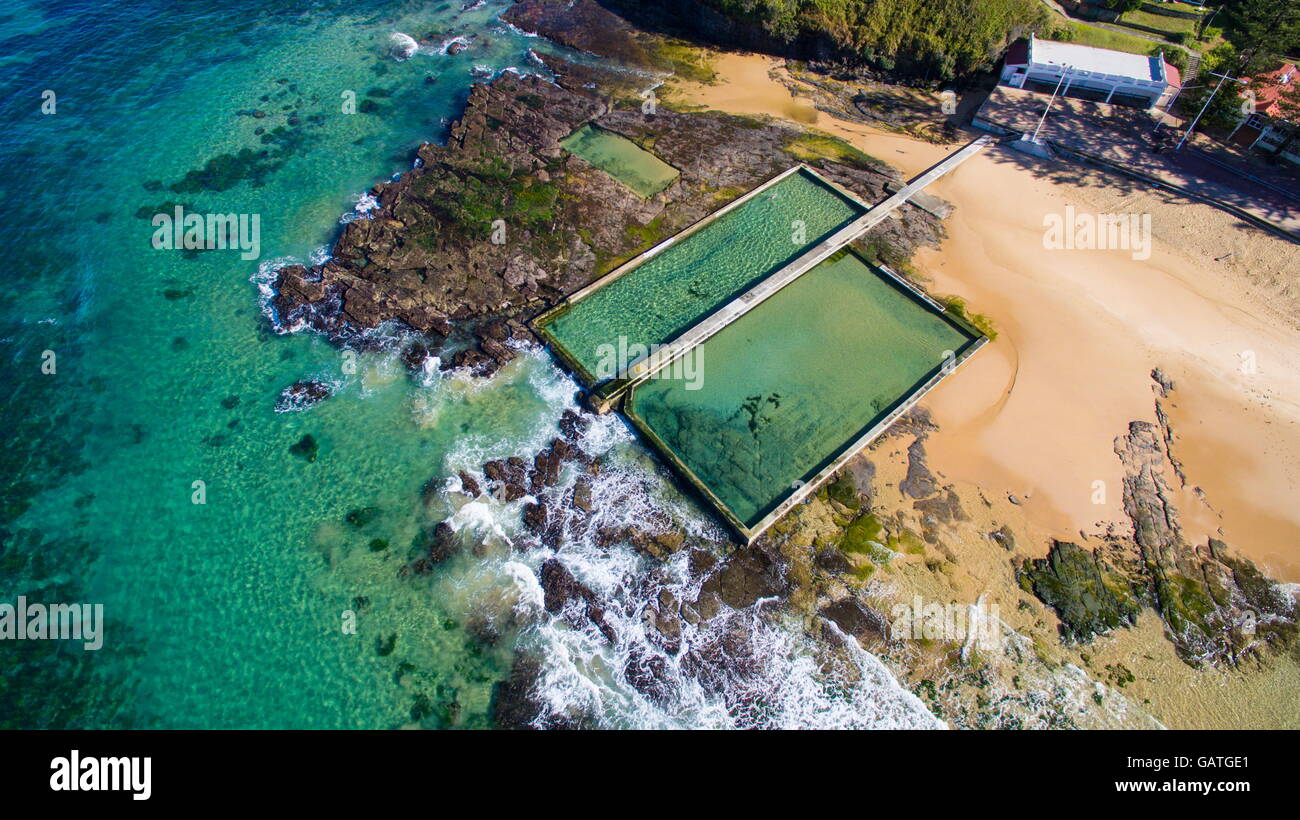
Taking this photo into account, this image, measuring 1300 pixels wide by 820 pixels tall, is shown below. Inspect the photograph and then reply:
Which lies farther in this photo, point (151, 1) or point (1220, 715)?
point (151, 1)

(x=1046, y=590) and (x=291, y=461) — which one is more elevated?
(x=1046, y=590)

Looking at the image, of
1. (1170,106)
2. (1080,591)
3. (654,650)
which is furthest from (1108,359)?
(654,650)

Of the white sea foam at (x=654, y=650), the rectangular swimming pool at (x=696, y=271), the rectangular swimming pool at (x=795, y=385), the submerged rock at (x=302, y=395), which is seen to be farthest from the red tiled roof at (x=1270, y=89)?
the submerged rock at (x=302, y=395)

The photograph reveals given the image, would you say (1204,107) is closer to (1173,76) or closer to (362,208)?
(1173,76)

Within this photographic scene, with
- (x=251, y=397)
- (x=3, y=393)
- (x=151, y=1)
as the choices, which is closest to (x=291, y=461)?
(x=251, y=397)

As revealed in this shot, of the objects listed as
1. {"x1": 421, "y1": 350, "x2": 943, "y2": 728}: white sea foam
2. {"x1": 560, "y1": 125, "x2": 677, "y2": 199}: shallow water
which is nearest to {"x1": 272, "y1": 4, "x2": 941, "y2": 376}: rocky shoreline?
{"x1": 560, "y1": 125, "x2": 677, "y2": 199}: shallow water

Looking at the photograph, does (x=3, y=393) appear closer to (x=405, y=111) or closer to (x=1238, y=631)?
(x=405, y=111)

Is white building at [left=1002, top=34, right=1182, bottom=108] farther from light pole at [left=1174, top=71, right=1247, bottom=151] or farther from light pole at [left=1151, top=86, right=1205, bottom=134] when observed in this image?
light pole at [left=1174, top=71, right=1247, bottom=151]
